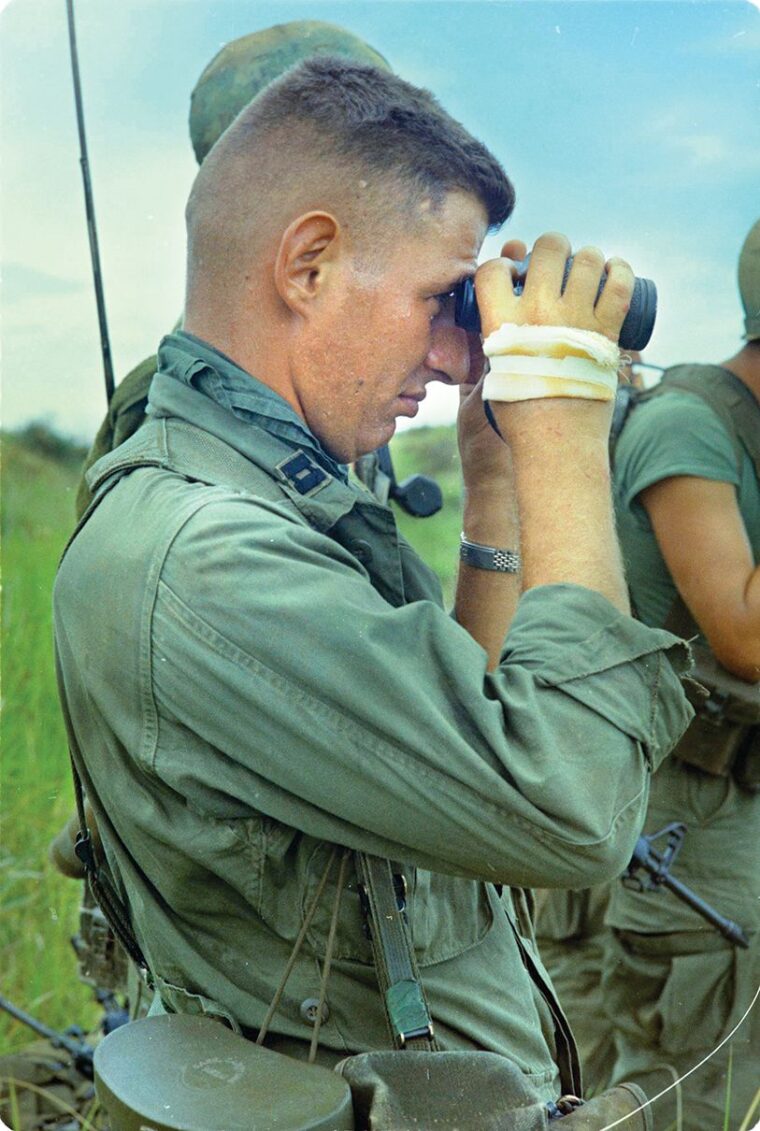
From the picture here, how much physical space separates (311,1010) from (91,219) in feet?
3.39

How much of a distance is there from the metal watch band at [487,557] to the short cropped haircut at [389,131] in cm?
40

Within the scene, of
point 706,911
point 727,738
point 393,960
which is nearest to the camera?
point 393,960

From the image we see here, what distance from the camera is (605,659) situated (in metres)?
1.49

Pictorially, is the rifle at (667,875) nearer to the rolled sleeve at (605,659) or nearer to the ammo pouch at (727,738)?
the ammo pouch at (727,738)

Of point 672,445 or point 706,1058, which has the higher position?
point 672,445

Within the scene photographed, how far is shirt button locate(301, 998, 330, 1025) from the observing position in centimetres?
158

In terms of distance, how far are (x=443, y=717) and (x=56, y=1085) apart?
2.80m

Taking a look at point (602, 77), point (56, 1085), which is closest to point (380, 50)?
point (602, 77)

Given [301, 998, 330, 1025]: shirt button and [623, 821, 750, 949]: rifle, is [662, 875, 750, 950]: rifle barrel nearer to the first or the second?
[623, 821, 750, 949]: rifle

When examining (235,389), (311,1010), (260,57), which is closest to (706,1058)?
(311,1010)

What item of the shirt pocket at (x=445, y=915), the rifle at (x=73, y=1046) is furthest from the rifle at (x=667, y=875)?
the rifle at (x=73, y=1046)

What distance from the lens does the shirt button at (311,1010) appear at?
5.17 ft

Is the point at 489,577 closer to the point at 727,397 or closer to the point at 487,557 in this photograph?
the point at 487,557

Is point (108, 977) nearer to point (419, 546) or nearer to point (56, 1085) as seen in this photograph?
point (56, 1085)
